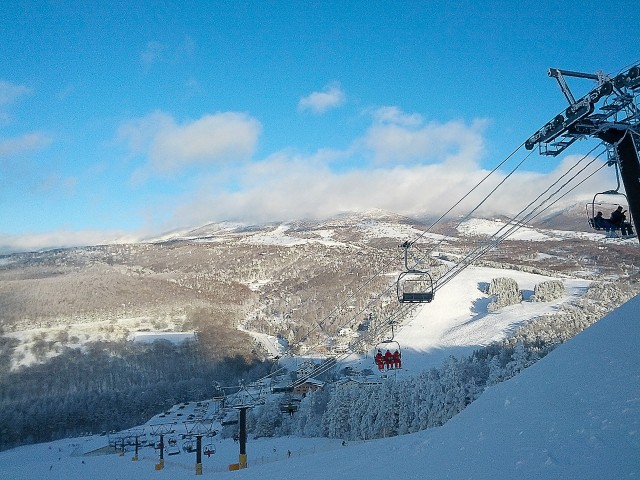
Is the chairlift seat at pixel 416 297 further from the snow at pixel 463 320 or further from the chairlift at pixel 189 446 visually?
the snow at pixel 463 320

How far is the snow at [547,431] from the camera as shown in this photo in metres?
5.13

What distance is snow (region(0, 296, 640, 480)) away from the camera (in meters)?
5.13

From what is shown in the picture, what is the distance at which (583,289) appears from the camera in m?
80.7

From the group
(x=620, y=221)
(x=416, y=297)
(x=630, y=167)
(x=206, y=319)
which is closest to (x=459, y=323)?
(x=206, y=319)

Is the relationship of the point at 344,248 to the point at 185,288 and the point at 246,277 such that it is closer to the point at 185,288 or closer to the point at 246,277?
the point at 246,277

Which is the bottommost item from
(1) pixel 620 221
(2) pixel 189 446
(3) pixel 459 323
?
(2) pixel 189 446

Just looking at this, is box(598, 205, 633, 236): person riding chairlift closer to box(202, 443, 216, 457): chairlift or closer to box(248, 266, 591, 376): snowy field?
box(202, 443, 216, 457): chairlift

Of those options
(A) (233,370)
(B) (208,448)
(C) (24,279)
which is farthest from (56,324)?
(B) (208,448)

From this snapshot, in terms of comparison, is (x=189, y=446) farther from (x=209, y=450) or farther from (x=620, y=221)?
(x=620, y=221)

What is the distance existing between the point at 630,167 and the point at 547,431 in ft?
15.3

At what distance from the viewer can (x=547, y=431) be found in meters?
6.07

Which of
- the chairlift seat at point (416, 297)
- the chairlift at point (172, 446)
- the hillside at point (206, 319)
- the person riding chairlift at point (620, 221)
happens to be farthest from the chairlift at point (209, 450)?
the person riding chairlift at point (620, 221)

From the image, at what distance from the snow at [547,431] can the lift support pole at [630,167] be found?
2086 millimetres

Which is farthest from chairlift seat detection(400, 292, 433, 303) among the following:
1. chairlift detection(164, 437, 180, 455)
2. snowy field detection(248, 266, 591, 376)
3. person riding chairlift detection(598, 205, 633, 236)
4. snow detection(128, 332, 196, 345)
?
snow detection(128, 332, 196, 345)
